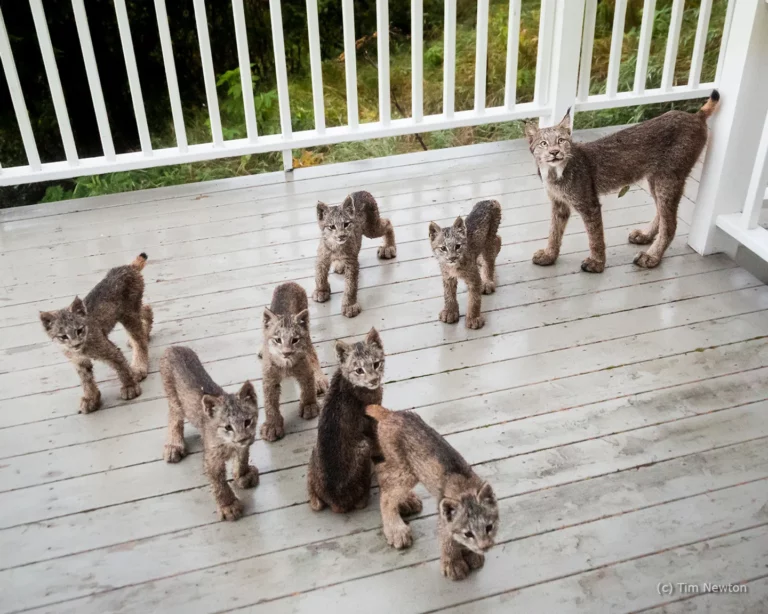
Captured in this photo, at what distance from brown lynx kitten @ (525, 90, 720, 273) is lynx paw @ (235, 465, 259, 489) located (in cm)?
215

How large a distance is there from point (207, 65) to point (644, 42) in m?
2.87

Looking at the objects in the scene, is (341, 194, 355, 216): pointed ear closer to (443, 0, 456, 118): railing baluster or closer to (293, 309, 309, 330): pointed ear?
(293, 309, 309, 330): pointed ear

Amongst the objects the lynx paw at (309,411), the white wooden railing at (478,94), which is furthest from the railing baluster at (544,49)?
the lynx paw at (309,411)

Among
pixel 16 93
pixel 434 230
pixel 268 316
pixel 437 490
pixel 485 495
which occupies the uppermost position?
pixel 16 93

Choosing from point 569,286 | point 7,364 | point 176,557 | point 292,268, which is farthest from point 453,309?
point 7,364

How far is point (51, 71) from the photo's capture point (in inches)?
186

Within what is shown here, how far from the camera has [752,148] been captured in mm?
4137

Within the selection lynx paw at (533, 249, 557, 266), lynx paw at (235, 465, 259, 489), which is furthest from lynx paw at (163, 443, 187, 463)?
lynx paw at (533, 249, 557, 266)

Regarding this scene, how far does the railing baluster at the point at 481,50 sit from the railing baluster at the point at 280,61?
1.26 metres

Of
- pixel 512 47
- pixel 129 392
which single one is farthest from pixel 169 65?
pixel 129 392

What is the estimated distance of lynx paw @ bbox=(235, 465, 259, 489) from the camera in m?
3.00

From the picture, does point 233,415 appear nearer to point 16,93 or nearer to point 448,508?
point 448,508

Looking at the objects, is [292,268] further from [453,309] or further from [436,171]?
[436,171]

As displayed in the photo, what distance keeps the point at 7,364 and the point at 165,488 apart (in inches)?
49.2
